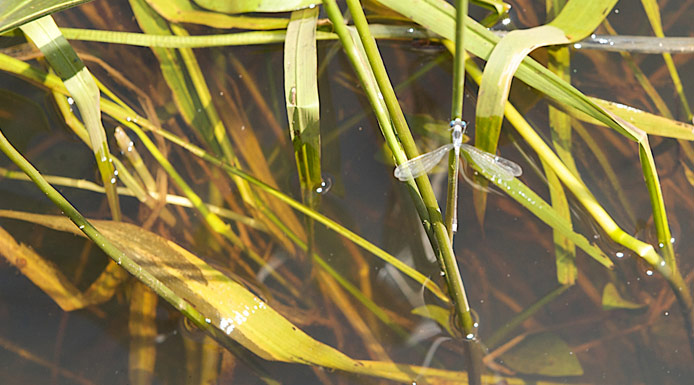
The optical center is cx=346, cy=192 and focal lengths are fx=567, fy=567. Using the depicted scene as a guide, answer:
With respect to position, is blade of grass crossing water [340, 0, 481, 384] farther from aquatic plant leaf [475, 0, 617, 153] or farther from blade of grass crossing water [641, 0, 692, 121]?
blade of grass crossing water [641, 0, 692, 121]

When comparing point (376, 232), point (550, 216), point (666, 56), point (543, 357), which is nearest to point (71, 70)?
point (376, 232)

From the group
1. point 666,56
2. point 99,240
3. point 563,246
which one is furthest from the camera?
point 666,56

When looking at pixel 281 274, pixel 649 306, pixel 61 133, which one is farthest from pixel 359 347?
pixel 61 133

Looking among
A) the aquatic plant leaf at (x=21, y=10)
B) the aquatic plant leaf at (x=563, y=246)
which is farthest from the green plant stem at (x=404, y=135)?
the aquatic plant leaf at (x=21, y=10)

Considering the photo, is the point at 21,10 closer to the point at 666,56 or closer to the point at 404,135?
the point at 404,135

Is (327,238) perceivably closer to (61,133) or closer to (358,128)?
(358,128)

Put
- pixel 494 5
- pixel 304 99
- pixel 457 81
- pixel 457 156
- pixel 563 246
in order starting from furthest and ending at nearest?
pixel 494 5
pixel 563 246
pixel 304 99
pixel 457 156
pixel 457 81
